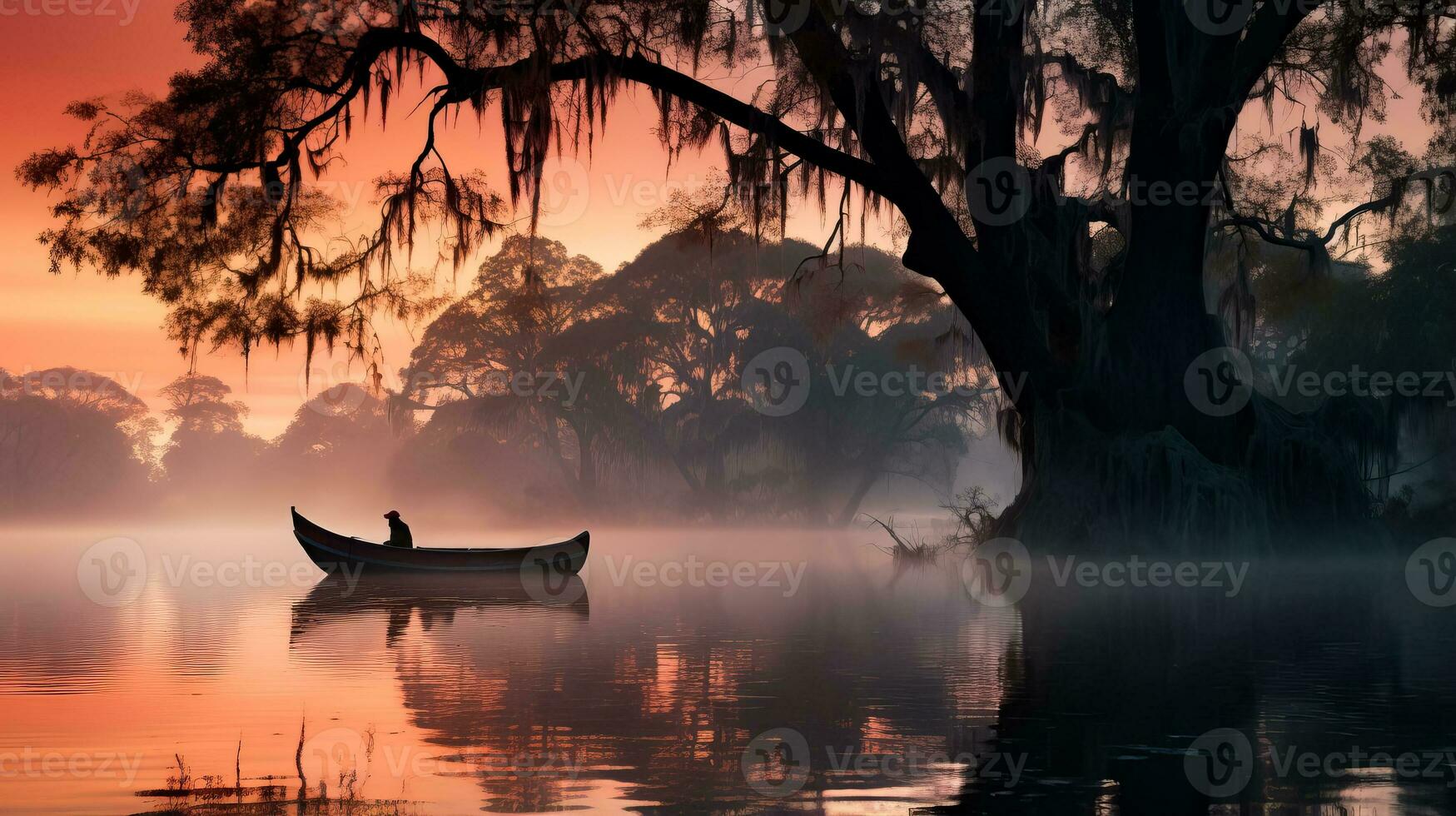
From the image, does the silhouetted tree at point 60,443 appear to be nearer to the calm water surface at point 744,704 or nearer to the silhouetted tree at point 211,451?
the silhouetted tree at point 211,451

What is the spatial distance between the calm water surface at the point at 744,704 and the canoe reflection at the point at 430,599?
212 mm

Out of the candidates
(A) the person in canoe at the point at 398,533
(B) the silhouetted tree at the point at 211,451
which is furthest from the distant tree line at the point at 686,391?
(B) the silhouetted tree at the point at 211,451

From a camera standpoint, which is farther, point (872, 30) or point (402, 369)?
point (402, 369)

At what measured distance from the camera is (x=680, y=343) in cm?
5984

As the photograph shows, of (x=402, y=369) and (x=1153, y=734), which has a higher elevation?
(x=402, y=369)

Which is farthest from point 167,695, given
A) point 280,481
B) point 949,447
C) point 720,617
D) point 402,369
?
point 280,481

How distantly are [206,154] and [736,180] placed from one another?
7968mm

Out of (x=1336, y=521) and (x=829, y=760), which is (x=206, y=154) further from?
(x=1336, y=521)

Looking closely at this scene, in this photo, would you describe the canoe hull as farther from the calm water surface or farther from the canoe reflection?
the calm water surface

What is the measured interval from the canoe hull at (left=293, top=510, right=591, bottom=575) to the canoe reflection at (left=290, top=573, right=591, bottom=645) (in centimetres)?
23

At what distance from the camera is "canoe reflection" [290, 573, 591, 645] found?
19953 mm

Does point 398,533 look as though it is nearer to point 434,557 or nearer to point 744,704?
point 434,557

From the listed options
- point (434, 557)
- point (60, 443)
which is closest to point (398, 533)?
point (434, 557)

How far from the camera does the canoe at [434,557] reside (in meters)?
28.9
